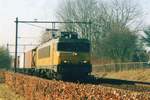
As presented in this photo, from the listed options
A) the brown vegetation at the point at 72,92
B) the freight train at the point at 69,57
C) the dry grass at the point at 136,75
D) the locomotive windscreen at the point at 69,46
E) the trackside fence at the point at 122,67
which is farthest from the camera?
the trackside fence at the point at 122,67

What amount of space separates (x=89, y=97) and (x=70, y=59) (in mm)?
21783

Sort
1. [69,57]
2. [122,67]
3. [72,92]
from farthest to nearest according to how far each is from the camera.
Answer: [122,67] → [69,57] → [72,92]

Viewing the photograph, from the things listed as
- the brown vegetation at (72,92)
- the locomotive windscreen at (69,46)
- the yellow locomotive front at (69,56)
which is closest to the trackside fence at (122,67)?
the yellow locomotive front at (69,56)

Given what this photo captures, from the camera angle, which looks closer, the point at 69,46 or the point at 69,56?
the point at 69,56

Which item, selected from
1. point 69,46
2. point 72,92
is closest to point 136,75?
point 69,46

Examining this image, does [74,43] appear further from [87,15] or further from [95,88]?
[87,15]

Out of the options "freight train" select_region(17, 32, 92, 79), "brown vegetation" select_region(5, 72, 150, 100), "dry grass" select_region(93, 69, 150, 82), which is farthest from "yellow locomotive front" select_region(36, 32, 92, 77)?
"dry grass" select_region(93, 69, 150, 82)

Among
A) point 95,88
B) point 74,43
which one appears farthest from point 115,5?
point 95,88

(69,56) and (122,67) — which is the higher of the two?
(69,56)

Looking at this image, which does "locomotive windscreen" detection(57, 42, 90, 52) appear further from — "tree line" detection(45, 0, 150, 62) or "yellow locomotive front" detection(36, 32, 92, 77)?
"tree line" detection(45, 0, 150, 62)

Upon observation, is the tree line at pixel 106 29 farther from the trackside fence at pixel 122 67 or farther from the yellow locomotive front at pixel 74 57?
the yellow locomotive front at pixel 74 57

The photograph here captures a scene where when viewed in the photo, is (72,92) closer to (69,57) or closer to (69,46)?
(69,57)

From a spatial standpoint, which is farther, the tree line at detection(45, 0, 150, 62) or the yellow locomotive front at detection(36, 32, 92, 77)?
the tree line at detection(45, 0, 150, 62)

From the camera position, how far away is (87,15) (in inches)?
3452
